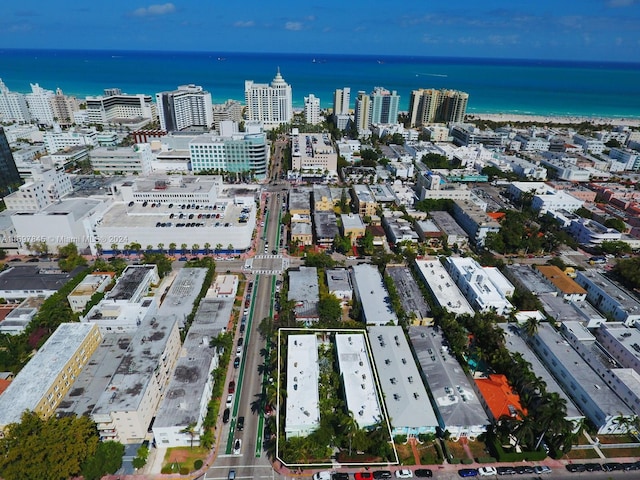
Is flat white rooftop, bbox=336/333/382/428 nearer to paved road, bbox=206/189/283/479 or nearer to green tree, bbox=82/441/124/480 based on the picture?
paved road, bbox=206/189/283/479

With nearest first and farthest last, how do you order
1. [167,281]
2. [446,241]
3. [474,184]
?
1. [167,281]
2. [446,241]
3. [474,184]

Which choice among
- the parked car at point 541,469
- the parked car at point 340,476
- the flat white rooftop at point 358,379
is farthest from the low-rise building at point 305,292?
the parked car at point 541,469

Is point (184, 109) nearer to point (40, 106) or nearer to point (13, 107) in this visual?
point (40, 106)

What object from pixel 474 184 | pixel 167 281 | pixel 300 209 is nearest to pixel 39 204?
pixel 167 281

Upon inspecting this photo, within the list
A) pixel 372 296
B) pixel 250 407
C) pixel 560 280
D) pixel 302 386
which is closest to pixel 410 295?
pixel 372 296

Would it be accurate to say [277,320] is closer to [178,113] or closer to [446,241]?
[446,241]

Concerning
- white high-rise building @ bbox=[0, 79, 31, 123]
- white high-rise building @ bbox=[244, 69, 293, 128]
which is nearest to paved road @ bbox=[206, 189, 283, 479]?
white high-rise building @ bbox=[244, 69, 293, 128]
